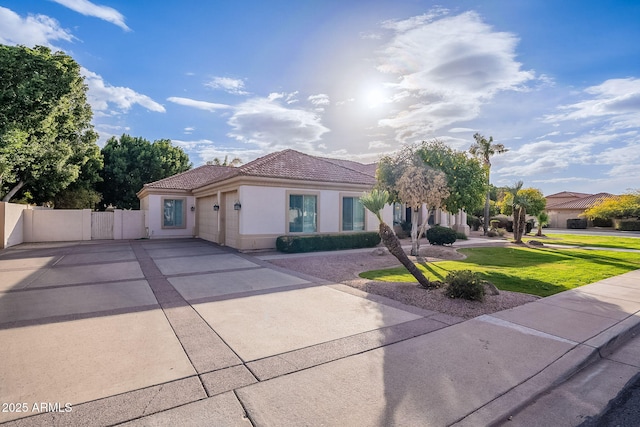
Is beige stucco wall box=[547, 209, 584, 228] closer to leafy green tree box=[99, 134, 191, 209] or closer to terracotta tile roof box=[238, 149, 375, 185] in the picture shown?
terracotta tile roof box=[238, 149, 375, 185]

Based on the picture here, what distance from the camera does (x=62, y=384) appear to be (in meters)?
3.55

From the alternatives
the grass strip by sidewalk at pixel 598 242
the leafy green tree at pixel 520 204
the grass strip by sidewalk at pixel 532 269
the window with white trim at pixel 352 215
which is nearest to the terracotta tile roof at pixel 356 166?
the window with white trim at pixel 352 215

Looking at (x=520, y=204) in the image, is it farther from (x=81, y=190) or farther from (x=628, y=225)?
(x=81, y=190)

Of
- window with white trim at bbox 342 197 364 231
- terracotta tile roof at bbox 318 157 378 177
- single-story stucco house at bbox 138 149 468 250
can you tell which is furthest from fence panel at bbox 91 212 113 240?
terracotta tile roof at bbox 318 157 378 177

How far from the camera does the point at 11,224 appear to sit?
55.8 ft

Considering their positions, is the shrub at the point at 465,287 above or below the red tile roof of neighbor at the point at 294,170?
below

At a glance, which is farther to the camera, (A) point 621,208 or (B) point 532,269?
(A) point 621,208

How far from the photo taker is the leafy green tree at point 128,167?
29.8 metres

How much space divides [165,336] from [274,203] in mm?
10817

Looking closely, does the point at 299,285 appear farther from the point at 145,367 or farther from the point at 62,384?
the point at 62,384

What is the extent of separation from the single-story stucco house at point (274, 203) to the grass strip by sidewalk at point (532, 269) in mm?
6152

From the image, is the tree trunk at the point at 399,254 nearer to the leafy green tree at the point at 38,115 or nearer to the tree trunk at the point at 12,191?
the leafy green tree at the point at 38,115

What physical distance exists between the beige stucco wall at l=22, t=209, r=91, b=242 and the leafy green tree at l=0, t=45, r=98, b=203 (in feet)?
7.12

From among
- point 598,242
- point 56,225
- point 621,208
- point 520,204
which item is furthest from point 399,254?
point 621,208
